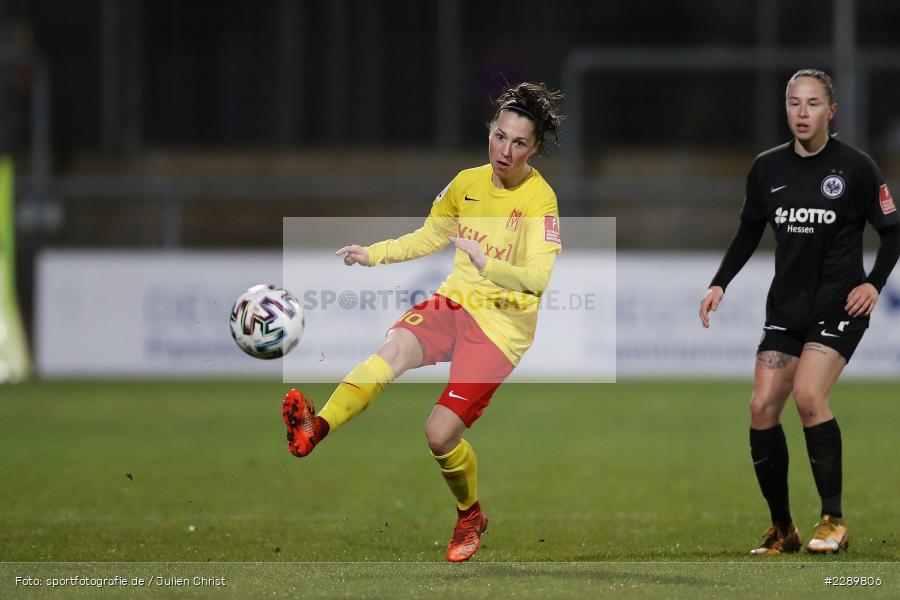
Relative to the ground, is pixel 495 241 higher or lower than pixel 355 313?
higher

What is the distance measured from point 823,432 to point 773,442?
25 centimetres

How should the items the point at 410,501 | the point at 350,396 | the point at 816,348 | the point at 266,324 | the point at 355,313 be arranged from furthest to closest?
the point at 355,313
the point at 410,501
the point at 816,348
the point at 266,324
the point at 350,396

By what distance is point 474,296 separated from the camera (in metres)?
6.76

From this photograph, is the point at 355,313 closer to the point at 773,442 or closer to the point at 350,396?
the point at 773,442

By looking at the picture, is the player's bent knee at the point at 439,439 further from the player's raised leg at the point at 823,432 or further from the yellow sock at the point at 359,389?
the player's raised leg at the point at 823,432

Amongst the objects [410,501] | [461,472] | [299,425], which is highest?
[299,425]

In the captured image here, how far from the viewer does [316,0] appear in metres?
22.5

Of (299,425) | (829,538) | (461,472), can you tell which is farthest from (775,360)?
(299,425)

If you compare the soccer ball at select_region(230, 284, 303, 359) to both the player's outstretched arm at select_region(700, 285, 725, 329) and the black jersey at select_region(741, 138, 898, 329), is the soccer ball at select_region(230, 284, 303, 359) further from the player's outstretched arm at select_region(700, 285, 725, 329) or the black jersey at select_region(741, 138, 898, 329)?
the black jersey at select_region(741, 138, 898, 329)

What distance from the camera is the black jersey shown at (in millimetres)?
6855

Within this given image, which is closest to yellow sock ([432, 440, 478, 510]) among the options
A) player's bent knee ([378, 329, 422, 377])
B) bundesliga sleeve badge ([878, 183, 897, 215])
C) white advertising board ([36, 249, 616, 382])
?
player's bent knee ([378, 329, 422, 377])

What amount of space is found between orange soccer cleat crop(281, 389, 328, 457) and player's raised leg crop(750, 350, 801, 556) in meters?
2.29

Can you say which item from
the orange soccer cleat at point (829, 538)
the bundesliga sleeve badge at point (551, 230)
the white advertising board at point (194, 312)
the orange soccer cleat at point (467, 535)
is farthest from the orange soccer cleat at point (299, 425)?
the white advertising board at point (194, 312)

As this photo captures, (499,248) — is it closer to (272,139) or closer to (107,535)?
(107,535)
